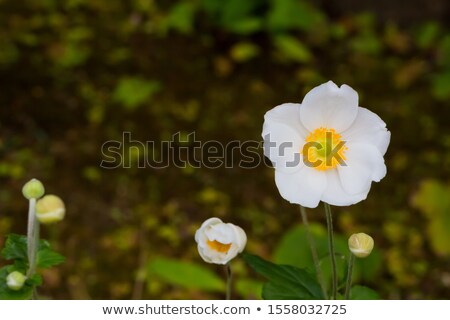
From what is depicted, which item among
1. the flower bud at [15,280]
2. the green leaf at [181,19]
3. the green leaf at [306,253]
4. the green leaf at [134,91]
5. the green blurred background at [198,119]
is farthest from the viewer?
the green leaf at [181,19]

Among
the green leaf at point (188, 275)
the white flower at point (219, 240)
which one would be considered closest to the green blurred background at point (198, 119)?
the green leaf at point (188, 275)

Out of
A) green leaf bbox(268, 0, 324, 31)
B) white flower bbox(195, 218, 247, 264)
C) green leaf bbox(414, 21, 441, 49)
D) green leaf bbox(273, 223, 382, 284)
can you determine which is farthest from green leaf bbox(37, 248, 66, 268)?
green leaf bbox(414, 21, 441, 49)

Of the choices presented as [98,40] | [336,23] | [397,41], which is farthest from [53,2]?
[397,41]

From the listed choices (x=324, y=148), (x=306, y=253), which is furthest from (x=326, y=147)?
(x=306, y=253)

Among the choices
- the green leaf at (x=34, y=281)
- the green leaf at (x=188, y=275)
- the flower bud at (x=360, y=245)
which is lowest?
the green leaf at (x=34, y=281)

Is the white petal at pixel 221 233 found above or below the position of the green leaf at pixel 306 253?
below

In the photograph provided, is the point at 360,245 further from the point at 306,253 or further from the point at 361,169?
the point at 306,253

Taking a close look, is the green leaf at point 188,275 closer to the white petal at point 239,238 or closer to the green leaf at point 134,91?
the green leaf at point 134,91

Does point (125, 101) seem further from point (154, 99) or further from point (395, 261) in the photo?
point (395, 261)
